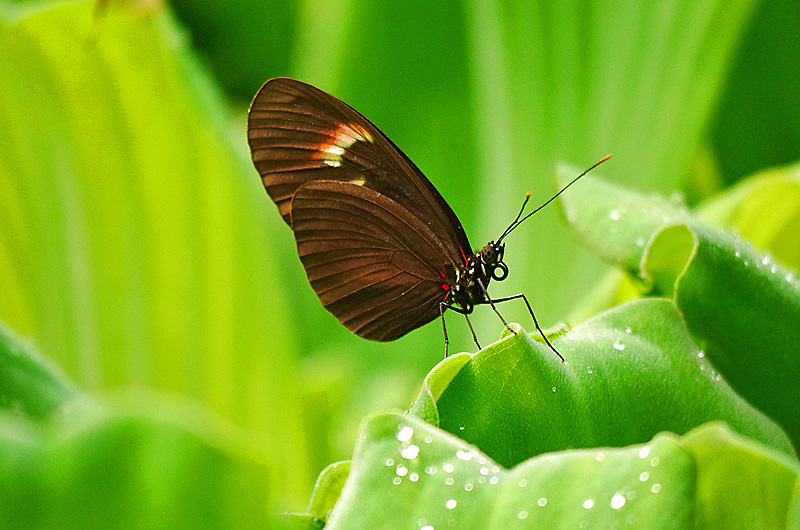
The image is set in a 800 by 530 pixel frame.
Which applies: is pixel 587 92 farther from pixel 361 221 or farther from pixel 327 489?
pixel 327 489

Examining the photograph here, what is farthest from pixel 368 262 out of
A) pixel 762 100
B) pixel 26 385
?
pixel 762 100

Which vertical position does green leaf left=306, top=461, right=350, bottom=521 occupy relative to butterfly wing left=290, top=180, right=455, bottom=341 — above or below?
below

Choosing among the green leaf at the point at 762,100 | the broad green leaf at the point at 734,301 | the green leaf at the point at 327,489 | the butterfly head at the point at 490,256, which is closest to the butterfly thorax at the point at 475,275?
the butterfly head at the point at 490,256

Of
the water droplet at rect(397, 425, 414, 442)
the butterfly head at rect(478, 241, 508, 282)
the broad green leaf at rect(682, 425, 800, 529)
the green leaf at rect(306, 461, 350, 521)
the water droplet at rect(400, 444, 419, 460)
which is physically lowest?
the broad green leaf at rect(682, 425, 800, 529)

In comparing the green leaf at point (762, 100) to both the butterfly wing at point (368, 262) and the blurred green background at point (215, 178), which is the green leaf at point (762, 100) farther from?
the butterfly wing at point (368, 262)

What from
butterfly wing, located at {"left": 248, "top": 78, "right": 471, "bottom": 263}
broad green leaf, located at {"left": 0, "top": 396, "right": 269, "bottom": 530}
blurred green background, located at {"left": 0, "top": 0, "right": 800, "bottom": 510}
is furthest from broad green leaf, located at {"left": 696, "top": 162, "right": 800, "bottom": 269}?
broad green leaf, located at {"left": 0, "top": 396, "right": 269, "bottom": 530}

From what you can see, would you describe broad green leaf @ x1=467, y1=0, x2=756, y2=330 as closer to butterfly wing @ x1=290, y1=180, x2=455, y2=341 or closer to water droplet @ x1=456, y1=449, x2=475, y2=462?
butterfly wing @ x1=290, y1=180, x2=455, y2=341
